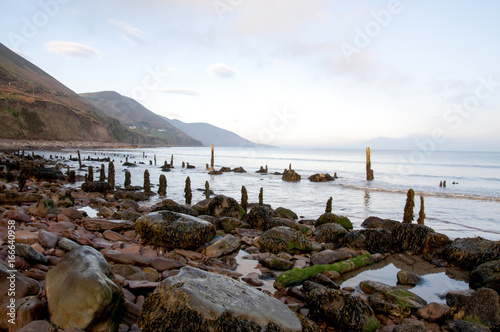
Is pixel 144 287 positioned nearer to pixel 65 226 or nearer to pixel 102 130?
pixel 65 226

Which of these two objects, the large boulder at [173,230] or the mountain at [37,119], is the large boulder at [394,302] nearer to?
the large boulder at [173,230]

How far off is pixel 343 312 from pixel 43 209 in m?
8.88

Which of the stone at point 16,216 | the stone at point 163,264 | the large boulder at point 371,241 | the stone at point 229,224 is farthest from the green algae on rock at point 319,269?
the stone at point 16,216

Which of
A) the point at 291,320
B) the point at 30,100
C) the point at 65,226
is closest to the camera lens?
the point at 291,320

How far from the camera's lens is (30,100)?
97625 millimetres

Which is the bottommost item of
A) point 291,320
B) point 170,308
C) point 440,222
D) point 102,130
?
point 440,222

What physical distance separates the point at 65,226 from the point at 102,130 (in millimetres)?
142958

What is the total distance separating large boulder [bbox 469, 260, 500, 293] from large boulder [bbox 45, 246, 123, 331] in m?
7.72

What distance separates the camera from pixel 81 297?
3.37m

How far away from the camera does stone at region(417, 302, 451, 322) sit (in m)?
5.18

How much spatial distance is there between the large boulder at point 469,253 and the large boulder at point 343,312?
5424mm

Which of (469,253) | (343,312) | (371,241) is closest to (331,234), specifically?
(371,241)

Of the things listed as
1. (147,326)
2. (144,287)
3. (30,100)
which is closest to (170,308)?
(147,326)

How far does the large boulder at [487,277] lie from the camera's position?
6553 millimetres
